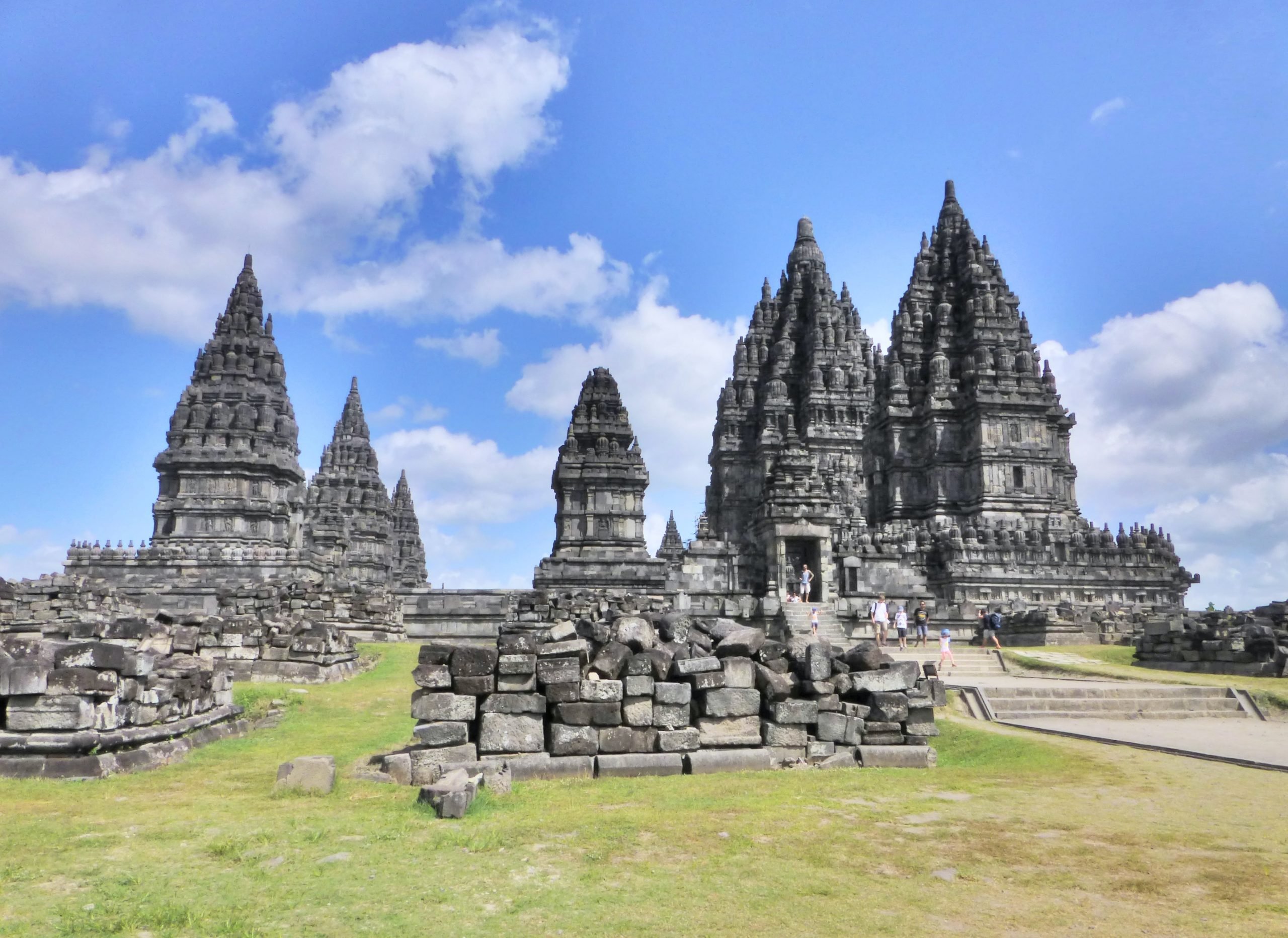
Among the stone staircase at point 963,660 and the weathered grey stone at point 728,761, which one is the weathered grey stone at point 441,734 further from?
the stone staircase at point 963,660

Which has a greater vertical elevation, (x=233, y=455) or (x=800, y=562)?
(x=233, y=455)

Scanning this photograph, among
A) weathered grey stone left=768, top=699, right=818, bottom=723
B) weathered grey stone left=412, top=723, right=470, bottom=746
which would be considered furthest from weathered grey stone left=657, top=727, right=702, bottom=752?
weathered grey stone left=412, top=723, right=470, bottom=746

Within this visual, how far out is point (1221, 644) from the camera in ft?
64.2

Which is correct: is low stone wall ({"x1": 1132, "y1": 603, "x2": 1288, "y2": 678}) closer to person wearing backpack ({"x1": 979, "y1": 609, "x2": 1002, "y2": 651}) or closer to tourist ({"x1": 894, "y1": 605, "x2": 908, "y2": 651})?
person wearing backpack ({"x1": 979, "y1": 609, "x2": 1002, "y2": 651})

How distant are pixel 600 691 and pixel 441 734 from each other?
1.66 meters

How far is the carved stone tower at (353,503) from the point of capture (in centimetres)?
5597

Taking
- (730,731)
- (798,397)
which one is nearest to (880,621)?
(730,731)

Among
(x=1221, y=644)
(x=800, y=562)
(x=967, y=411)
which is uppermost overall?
(x=967, y=411)

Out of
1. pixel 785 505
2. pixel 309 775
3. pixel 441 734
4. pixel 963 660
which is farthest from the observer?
pixel 785 505

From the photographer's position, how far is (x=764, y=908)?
16.3 ft

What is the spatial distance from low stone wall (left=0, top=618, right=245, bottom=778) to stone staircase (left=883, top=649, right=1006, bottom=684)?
39.3 feet

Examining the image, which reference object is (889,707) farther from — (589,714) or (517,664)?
(517,664)

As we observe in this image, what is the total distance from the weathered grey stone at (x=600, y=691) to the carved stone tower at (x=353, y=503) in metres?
46.5

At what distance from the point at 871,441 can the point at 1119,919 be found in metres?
45.2
